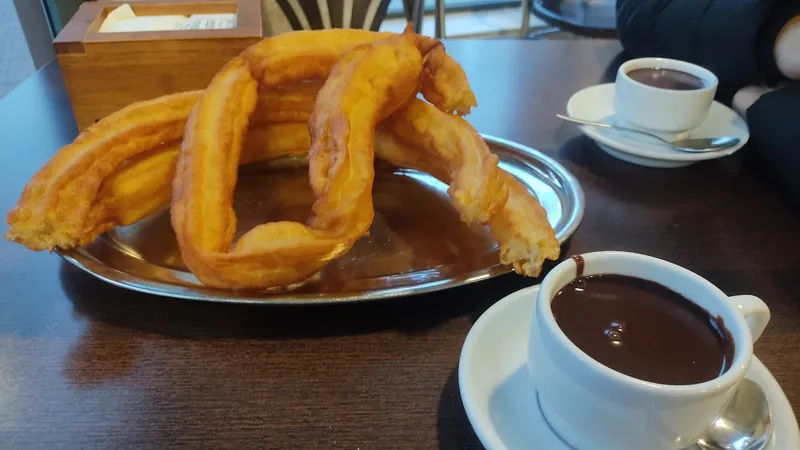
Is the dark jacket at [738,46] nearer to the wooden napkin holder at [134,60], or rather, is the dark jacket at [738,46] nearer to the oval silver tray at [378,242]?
the oval silver tray at [378,242]

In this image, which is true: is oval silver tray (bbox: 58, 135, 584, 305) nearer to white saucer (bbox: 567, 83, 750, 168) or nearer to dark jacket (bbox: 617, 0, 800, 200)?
white saucer (bbox: 567, 83, 750, 168)

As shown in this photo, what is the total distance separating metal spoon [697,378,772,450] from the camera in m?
0.41

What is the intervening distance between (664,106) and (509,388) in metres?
0.55

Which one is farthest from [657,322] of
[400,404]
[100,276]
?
[100,276]

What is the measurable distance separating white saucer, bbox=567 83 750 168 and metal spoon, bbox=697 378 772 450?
453 mm

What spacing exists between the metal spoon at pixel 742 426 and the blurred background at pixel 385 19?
0.99 metres

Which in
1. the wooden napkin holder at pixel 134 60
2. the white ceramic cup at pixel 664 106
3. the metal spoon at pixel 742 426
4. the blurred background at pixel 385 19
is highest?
the wooden napkin holder at pixel 134 60

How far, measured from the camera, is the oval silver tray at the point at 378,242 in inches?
21.5

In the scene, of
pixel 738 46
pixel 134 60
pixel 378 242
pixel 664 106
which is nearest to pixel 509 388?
pixel 378 242

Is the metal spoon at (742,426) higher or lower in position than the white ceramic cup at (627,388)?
lower

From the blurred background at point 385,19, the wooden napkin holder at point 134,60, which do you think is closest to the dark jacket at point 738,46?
the blurred background at point 385,19

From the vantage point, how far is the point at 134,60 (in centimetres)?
80

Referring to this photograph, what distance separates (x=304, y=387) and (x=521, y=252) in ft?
0.75

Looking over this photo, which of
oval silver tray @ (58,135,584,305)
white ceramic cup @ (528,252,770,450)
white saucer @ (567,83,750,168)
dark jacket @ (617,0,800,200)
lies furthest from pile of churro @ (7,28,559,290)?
dark jacket @ (617,0,800,200)
